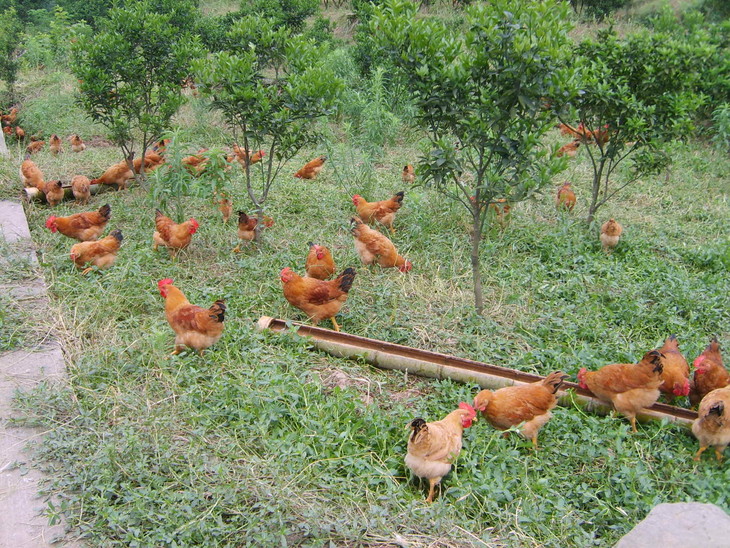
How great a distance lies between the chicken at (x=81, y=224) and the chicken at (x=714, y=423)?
6.42m

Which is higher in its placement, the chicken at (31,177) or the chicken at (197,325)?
the chicken at (31,177)

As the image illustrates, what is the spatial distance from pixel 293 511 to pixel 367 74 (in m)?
12.1

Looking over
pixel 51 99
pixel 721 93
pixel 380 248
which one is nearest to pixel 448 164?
pixel 380 248

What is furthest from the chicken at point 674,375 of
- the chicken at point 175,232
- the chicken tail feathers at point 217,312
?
the chicken at point 175,232

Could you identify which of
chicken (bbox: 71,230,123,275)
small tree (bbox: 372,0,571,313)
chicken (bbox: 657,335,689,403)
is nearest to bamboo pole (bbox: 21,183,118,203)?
chicken (bbox: 71,230,123,275)

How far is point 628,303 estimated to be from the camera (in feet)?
18.8

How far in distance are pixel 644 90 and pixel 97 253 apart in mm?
6563

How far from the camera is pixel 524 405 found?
403 centimetres

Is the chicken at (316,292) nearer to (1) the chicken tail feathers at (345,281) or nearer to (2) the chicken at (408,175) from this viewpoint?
(1) the chicken tail feathers at (345,281)

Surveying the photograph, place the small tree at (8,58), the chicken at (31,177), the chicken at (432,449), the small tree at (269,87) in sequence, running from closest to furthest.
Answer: the chicken at (432,449)
the small tree at (269,87)
the chicken at (31,177)
the small tree at (8,58)

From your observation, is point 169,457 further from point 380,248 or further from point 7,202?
point 7,202

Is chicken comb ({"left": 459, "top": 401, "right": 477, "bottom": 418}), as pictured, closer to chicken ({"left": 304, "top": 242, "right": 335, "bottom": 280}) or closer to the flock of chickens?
the flock of chickens

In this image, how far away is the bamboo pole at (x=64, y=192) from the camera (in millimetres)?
8062

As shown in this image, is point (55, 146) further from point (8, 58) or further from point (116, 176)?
point (8, 58)
